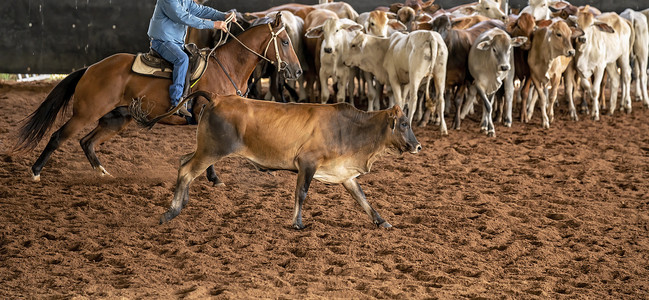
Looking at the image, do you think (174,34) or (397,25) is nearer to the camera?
(174,34)

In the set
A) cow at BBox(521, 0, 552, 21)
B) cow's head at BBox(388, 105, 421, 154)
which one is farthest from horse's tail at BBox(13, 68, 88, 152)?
cow at BBox(521, 0, 552, 21)

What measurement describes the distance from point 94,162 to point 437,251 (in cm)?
435

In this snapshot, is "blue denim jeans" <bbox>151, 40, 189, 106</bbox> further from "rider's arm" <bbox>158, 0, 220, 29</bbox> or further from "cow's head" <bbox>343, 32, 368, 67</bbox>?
"cow's head" <bbox>343, 32, 368, 67</bbox>

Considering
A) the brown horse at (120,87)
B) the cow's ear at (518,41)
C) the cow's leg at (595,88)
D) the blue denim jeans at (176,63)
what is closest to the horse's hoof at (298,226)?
the brown horse at (120,87)

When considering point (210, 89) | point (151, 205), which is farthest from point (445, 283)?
point (210, 89)

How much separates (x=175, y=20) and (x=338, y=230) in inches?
113

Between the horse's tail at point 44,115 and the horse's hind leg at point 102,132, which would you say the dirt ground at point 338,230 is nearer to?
the horse's hind leg at point 102,132

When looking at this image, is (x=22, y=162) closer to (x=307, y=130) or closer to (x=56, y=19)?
(x=307, y=130)

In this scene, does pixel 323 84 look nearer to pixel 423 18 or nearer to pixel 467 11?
pixel 423 18

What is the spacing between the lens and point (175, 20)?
8.32 meters

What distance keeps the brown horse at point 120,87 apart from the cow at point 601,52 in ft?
20.1

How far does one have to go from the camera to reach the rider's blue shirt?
8.23 metres

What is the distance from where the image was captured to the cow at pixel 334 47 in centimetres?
A: 1259

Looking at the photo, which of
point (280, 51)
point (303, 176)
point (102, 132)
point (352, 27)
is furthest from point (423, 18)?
point (303, 176)
